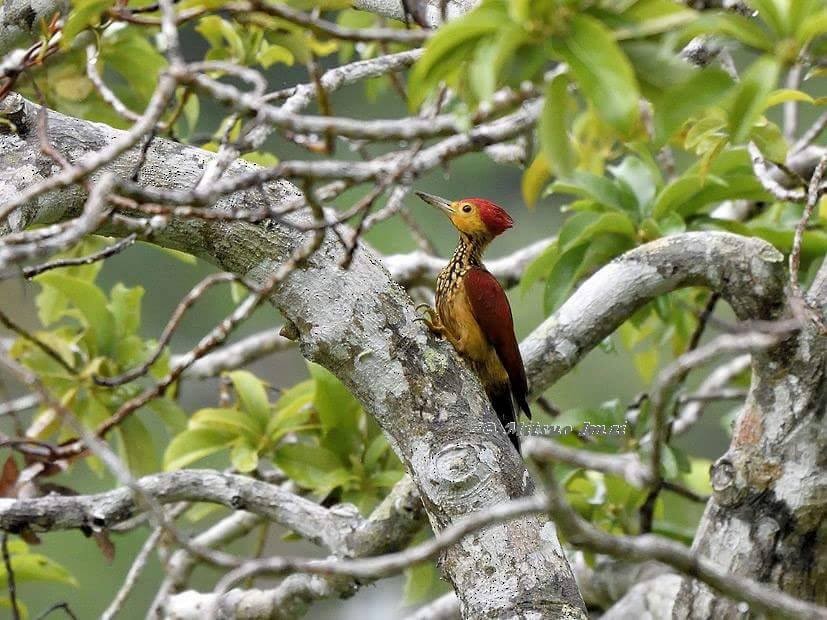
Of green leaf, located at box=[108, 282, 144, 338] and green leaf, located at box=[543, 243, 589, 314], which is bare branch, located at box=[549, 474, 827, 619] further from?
green leaf, located at box=[108, 282, 144, 338]

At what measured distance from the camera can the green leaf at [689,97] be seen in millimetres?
1451

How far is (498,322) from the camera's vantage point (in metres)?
2.94

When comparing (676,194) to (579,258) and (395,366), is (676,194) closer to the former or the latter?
(579,258)

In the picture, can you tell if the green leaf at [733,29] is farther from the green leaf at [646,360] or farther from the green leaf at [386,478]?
the green leaf at [646,360]

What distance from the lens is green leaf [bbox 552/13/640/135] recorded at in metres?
1.35

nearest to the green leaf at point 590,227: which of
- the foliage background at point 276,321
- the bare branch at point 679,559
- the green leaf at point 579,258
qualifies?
the green leaf at point 579,258

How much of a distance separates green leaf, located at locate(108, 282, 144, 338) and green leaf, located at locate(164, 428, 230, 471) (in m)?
0.37

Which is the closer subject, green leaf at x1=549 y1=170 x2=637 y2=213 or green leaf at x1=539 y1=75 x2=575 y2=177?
green leaf at x1=539 y1=75 x2=575 y2=177

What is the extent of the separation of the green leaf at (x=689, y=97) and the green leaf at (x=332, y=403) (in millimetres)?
1817

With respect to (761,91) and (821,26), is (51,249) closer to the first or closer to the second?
(761,91)

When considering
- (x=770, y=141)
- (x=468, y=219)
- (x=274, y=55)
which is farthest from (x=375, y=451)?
(x=770, y=141)

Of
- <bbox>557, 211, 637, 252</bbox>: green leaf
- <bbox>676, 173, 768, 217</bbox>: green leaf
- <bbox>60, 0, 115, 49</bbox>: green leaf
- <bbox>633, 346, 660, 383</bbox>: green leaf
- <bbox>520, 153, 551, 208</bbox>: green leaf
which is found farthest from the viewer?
<bbox>633, 346, 660, 383</bbox>: green leaf

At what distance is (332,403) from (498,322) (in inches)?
22.3

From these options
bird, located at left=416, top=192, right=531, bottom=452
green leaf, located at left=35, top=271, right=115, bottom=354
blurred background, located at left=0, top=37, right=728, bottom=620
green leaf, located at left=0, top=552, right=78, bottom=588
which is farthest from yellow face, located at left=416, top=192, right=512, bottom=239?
blurred background, located at left=0, top=37, right=728, bottom=620
